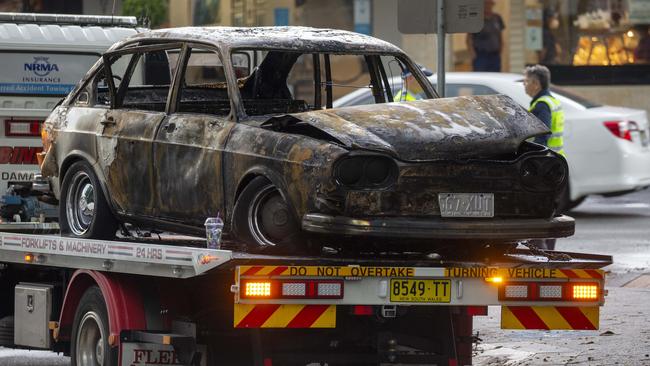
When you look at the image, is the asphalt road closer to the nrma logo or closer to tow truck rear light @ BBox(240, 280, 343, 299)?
the nrma logo

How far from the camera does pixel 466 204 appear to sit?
8.50 metres

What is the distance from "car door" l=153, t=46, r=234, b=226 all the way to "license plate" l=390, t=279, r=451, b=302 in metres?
1.19

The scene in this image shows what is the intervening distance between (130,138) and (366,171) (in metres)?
1.99

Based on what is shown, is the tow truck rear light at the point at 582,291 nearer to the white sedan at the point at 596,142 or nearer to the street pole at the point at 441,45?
the street pole at the point at 441,45

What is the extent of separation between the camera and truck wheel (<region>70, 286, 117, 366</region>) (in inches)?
363

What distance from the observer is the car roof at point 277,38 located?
9531 mm

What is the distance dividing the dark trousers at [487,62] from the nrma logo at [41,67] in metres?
15.4

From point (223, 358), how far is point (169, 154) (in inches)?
49.1

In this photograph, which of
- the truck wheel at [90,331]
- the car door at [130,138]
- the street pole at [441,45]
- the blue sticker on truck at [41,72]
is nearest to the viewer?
the truck wheel at [90,331]

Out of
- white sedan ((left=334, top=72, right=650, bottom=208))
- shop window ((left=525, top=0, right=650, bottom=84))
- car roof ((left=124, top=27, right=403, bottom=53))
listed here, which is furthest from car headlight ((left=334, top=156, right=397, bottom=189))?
shop window ((left=525, top=0, right=650, bottom=84))

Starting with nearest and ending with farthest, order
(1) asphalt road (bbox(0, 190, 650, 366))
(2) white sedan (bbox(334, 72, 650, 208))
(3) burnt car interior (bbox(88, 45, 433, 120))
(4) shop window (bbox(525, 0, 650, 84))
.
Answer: (3) burnt car interior (bbox(88, 45, 433, 120))
(1) asphalt road (bbox(0, 190, 650, 366))
(2) white sedan (bbox(334, 72, 650, 208))
(4) shop window (bbox(525, 0, 650, 84))

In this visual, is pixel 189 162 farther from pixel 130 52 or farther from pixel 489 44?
pixel 489 44

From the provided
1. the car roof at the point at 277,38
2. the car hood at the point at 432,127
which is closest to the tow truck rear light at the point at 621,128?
the car roof at the point at 277,38

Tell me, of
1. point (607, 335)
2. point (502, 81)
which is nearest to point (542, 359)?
point (607, 335)
